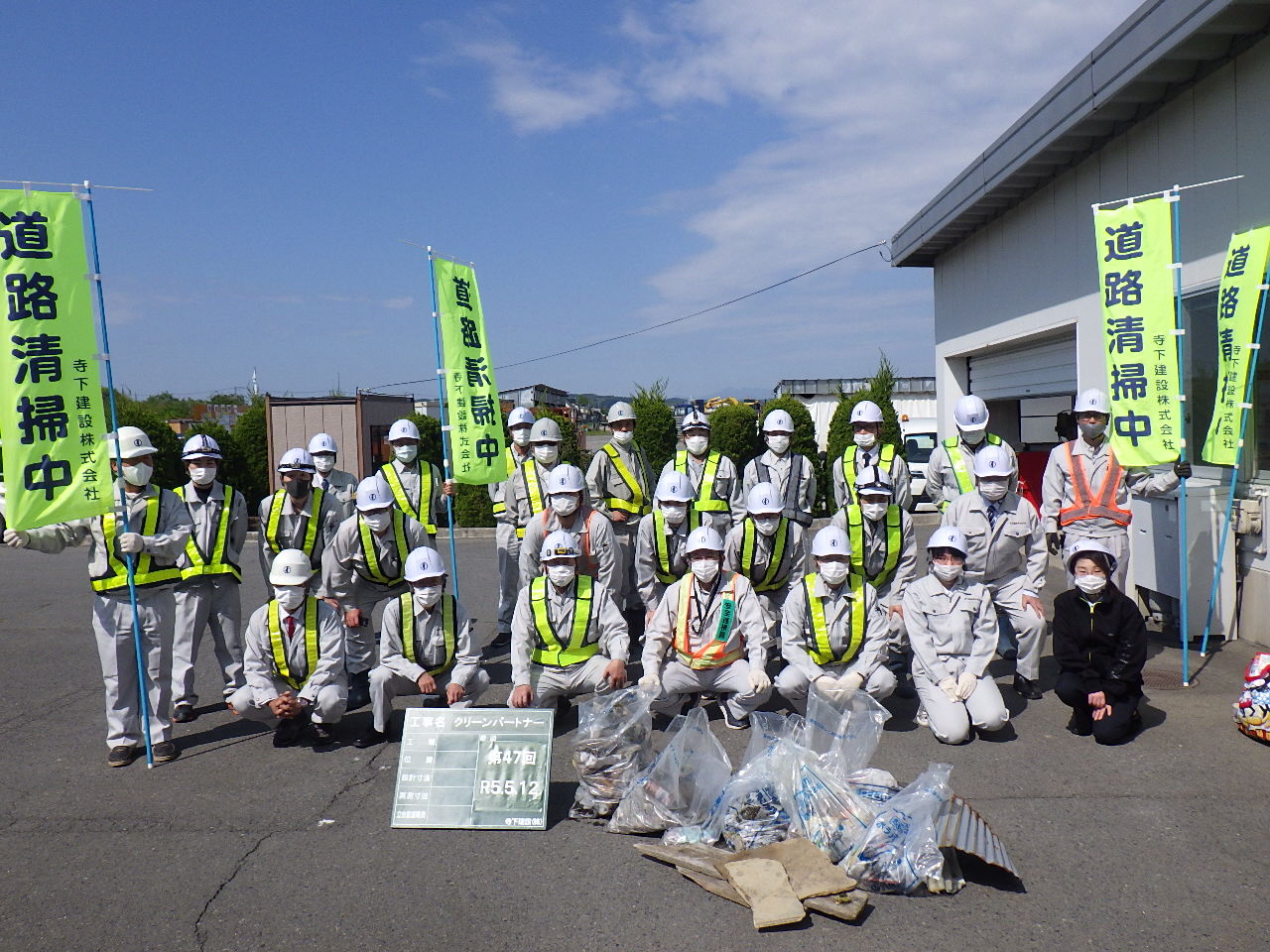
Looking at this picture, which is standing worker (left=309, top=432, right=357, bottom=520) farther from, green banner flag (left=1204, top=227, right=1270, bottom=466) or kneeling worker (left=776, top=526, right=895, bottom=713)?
green banner flag (left=1204, top=227, right=1270, bottom=466)

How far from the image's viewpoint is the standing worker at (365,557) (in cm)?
730

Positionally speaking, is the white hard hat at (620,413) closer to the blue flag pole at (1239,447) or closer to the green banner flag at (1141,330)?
the green banner flag at (1141,330)

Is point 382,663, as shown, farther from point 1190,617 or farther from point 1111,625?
point 1190,617


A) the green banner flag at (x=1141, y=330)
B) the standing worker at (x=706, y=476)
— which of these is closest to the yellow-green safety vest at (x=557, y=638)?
the standing worker at (x=706, y=476)

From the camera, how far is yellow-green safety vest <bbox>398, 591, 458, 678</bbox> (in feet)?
20.6

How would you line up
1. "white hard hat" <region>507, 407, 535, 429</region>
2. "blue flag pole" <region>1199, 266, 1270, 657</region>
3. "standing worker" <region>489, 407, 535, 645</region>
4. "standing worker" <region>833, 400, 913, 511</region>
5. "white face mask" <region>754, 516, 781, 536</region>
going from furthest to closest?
1. "white hard hat" <region>507, 407, 535, 429</region>
2. "standing worker" <region>489, 407, 535, 645</region>
3. "standing worker" <region>833, 400, 913, 511</region>
4. "white face mask" <region>754, 516, 781, 536</region>
5. "blue flag pole" <region>1199, 266, 1270, 657</region>

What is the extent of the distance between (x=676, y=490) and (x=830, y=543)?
153cm

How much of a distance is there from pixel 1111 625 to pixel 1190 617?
110 inches

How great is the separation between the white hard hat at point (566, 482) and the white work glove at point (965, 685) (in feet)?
10.4

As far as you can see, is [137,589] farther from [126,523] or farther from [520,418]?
[520,418]

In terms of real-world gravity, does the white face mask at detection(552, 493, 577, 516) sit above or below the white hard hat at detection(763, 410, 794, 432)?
below

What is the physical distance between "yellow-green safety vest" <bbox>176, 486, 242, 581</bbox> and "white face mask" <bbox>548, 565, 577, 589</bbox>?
8.02ft

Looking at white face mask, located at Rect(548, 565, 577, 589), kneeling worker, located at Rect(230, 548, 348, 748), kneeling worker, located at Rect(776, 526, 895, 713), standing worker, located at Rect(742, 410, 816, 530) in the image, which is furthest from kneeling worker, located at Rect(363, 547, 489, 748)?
standing worker, located at Rect(742, 410, 816, 530)

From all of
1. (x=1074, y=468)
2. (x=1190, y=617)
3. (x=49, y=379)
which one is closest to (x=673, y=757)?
(x=49, y=379)
